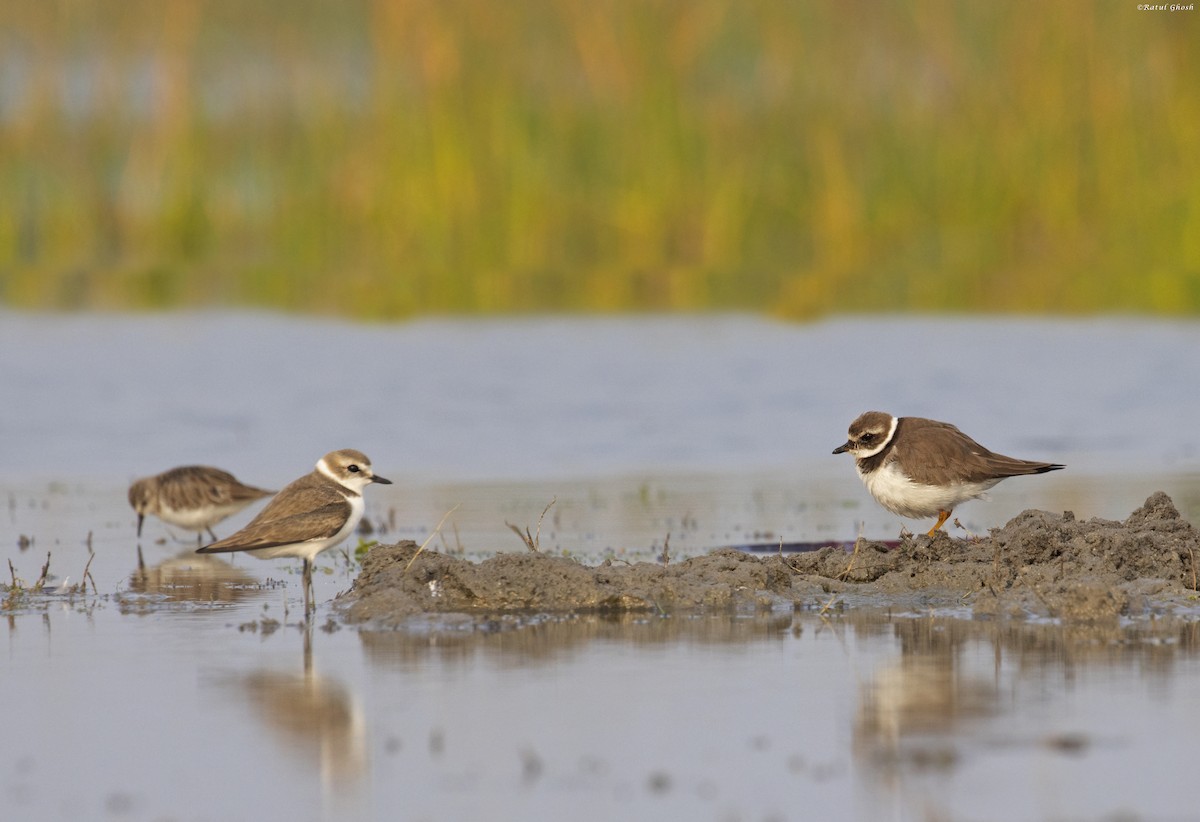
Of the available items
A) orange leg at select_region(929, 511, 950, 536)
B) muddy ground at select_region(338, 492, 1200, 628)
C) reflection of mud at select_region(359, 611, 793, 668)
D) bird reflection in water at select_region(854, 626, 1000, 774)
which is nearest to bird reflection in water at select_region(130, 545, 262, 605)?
muddy ground at select_region(338, 492, 1200, 628)

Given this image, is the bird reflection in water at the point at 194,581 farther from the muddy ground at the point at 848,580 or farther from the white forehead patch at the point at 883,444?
the white forehead patch at the point at 883,444

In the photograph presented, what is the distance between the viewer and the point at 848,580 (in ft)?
29.3

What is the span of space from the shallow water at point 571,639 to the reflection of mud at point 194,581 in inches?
1.7

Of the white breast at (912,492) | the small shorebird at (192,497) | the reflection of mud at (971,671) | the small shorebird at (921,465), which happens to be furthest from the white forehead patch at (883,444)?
the small shorebird at (192,497)

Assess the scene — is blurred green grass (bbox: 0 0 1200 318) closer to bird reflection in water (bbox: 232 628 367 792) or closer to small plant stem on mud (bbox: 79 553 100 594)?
small plant stem on mud (bbox: 79 553 100 594)

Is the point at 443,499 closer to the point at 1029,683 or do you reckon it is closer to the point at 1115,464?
the point at 1115,464

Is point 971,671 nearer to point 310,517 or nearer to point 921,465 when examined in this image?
point 921,465

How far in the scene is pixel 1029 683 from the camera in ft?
22.0

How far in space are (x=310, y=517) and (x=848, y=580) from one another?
102 inches

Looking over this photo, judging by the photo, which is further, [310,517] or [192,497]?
[192,497]

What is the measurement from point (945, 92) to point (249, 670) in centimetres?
1834

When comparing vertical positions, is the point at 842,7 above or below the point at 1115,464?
above

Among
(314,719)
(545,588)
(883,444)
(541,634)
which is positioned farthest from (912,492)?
(314,719)

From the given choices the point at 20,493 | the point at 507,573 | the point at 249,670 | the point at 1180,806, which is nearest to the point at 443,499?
the point at 20,493
